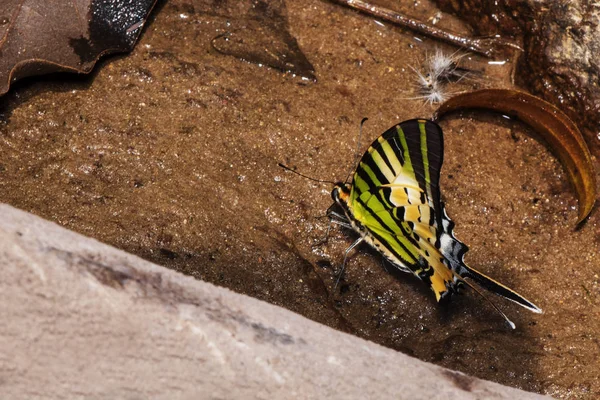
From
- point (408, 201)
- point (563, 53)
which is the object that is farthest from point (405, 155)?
point (563, 53)

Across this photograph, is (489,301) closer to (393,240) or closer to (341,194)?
(393,240)

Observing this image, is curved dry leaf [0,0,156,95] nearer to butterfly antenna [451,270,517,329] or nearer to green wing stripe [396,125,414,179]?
green wing stripe [396,125,414,179]

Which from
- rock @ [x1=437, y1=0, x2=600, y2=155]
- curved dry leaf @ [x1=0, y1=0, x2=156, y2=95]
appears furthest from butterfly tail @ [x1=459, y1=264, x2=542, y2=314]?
curved dry leaf @ [x1=0, y1=0, x2=156, y2=95]

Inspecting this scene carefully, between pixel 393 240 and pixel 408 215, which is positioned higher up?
pixel 408 215

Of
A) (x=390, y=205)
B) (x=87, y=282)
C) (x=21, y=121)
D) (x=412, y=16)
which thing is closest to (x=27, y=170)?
(x=21, y=121)

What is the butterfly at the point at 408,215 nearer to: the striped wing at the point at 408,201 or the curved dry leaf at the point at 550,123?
the striped wing at the point at 408,201
